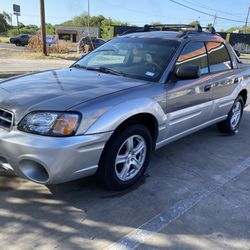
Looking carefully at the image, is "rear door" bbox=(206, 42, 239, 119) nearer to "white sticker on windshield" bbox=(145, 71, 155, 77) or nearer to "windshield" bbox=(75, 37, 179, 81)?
"windshield" bbox=(75, 37, 179, 81)

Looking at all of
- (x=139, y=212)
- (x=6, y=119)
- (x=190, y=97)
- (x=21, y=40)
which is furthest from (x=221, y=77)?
(x=21, y=40)

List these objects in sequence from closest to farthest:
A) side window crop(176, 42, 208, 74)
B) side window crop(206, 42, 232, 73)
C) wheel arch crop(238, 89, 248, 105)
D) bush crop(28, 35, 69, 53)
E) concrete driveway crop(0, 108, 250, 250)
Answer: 1. concrete driveway crop(0, 108, 250, 250)
2. side window crop(176, 42, 208, 74)
3. side window crop(206, 42, 232, 73)
4. wheel arch crop(238, 89, 248, 105)
5. bush crop(28, 35, 69, 53)

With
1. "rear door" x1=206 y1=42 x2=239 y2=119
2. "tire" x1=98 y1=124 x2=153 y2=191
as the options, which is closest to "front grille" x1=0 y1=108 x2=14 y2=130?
"tire" x1=98 y1=124 x2=153 y2=191

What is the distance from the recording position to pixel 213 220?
3.01m

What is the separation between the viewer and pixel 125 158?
3.40m

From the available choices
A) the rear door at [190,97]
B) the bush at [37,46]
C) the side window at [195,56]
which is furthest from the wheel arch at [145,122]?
the bush at [37,46]

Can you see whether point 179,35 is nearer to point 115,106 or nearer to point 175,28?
point 175,28

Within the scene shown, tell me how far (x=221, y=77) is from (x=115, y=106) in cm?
242

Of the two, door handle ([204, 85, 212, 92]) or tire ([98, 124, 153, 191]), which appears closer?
tire ([98, 124, 153, 191])

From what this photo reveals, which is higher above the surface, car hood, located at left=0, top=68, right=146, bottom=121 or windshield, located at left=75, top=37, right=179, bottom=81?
windshield, located at left=75, top=37, right=179, bottom=81

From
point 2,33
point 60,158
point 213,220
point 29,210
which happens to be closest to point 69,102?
point 60,158

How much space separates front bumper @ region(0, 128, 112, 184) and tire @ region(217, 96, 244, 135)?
3.21 m

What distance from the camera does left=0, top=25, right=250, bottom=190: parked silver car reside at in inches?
109

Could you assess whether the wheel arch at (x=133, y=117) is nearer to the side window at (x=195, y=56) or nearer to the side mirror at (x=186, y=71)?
the side mirror at (x=186, y=71)
